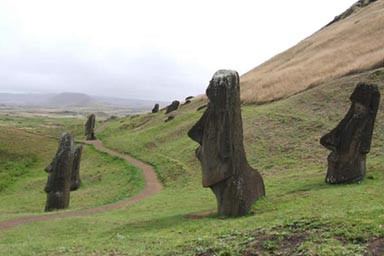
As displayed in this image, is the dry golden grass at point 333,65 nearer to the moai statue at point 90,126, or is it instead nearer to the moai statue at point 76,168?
the moai statue at point 90,126

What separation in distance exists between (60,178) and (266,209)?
13.8 metres

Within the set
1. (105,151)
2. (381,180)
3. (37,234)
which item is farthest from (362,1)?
(37,234)

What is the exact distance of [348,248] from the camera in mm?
7758

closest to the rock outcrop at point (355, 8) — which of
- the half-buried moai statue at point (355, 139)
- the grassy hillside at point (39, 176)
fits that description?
the grassy hillside at point (39, 176)

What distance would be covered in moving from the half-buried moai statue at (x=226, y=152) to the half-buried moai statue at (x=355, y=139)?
4787 millimetres

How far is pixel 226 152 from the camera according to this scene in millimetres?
15516

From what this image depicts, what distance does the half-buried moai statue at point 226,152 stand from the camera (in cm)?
1558

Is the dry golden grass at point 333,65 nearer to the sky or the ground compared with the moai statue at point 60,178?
nearer to the sky

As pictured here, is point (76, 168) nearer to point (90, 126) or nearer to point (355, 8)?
point (90, 126)

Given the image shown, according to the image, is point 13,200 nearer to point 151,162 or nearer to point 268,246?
point 151,162

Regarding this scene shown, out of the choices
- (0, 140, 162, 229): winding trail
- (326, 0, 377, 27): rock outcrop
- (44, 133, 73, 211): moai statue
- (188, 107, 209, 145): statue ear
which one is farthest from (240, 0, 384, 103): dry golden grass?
(326, 0, 377, 27): rock outcrop

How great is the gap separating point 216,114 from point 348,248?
877 cm

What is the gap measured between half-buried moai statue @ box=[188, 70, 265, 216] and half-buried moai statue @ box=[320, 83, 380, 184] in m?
4.79

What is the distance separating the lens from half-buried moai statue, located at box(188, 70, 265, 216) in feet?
51.1
